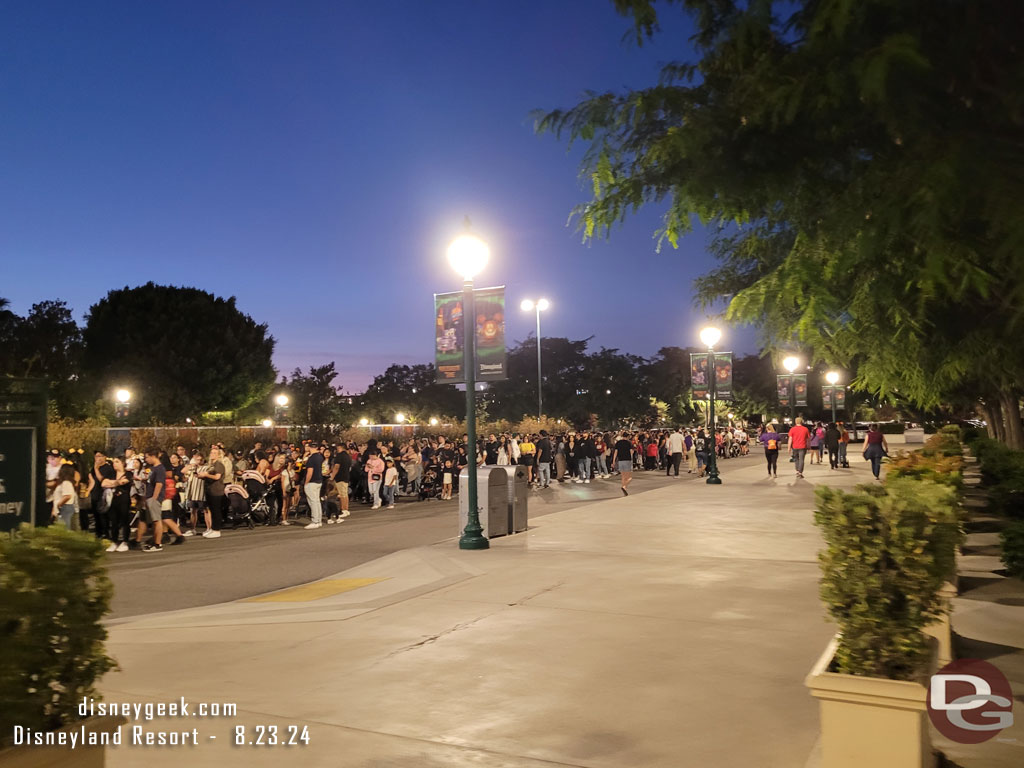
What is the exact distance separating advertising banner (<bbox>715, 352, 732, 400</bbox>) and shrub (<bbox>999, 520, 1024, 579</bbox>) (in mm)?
17023

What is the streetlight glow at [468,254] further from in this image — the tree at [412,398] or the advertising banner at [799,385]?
the tree at [412,398]

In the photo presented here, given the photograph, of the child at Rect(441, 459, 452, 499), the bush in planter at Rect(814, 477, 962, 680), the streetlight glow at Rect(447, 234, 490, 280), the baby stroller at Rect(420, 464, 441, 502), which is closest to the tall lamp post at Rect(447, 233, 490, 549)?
the streetlight glow at Rect(447, 234, 490, 280)

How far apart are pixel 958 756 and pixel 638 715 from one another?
1.86m

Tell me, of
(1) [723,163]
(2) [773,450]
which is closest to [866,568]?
(1) [723,163]

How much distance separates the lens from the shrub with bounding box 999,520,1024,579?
10047mm

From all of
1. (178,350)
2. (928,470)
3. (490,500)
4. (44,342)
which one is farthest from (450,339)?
(178,350)

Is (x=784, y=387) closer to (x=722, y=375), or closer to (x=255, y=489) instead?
(x=722, y=375)

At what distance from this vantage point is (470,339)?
536 inches

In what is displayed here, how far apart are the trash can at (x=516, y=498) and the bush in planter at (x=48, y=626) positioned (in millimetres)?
11027

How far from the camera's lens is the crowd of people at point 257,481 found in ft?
48.4

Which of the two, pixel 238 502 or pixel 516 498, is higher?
pixel 516 498

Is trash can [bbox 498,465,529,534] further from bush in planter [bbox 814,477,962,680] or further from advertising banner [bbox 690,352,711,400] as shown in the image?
advertising banner [bbox 690,352,711,400]

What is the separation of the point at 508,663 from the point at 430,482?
58.5ft

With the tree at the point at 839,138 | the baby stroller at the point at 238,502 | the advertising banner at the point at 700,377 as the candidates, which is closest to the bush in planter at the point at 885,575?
the tree at the point at 839,138
